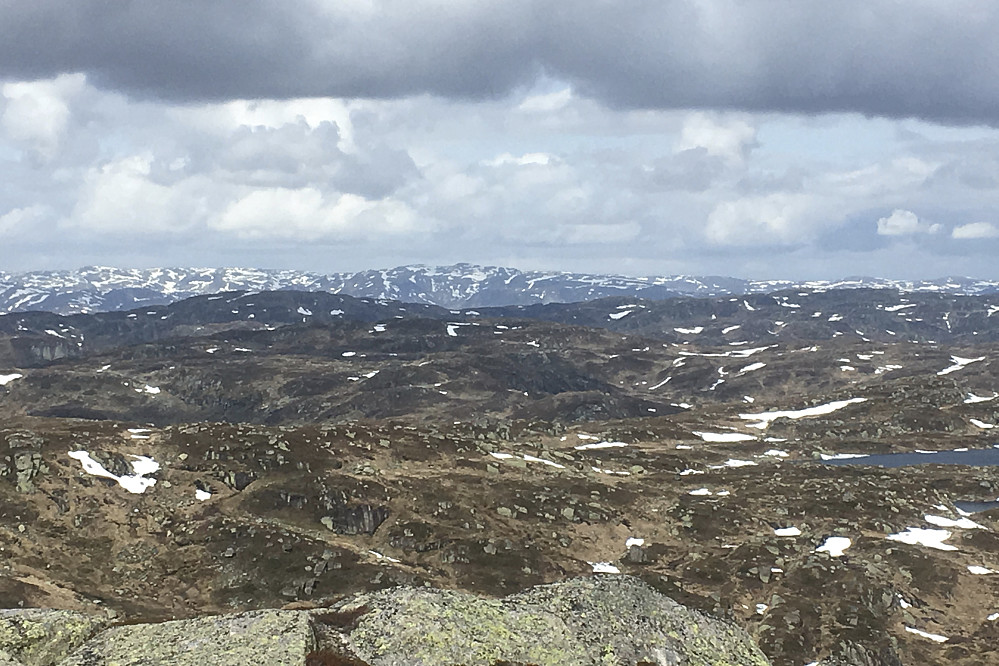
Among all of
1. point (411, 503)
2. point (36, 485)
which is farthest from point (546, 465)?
point (36, 485)

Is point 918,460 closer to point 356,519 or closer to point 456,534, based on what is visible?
point 456,534

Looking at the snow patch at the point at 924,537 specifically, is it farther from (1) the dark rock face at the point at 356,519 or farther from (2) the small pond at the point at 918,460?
(1) the dark rock face at the point at 356,519

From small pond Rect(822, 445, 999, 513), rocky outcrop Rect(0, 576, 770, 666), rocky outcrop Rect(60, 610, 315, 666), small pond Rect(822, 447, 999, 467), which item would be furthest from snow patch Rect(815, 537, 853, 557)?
rocky outcrop Rect(60, 610, 315, 666)

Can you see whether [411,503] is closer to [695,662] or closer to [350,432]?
[350,432]

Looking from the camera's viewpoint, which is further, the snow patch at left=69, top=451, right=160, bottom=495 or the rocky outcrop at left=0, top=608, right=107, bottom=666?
the snow patch at left=69, top=451, right=160, bottom=495

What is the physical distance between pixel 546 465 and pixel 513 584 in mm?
51386

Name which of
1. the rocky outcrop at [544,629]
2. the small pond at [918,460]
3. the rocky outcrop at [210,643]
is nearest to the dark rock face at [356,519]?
the rocky outcrop at [544,629]

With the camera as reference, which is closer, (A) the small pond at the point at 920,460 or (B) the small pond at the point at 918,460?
(A) the small pond at the point at 920,460

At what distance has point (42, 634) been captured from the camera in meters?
25.8

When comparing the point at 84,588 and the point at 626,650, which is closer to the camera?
the point at 626,650

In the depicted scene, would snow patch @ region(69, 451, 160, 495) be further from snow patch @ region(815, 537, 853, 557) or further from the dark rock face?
snow patch @ region(815, 537, 853, 557)

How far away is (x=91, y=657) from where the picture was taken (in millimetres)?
23797

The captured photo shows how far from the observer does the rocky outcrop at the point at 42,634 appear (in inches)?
993

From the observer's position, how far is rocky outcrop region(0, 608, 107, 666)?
A: 25.2 metres
